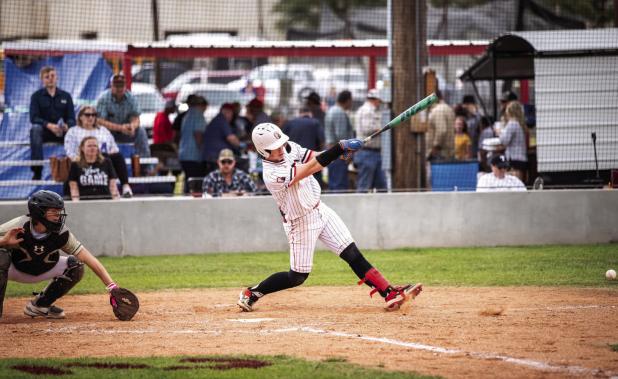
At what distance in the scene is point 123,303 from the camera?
9.01 m

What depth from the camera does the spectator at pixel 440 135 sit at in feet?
56.3

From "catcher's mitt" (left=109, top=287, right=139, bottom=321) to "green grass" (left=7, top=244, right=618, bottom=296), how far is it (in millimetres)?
2388

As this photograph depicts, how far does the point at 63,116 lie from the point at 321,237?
7714 mm

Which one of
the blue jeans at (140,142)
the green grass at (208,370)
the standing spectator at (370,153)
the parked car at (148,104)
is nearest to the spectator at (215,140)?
the blue jeans at (140,142)

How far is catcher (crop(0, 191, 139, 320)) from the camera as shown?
29.2 feet

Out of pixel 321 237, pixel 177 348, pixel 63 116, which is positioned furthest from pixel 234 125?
pixel 177 348

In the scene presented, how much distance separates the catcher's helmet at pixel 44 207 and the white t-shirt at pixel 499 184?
285 inches

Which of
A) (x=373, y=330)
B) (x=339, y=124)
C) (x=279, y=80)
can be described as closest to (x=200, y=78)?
(x=279, y=80)

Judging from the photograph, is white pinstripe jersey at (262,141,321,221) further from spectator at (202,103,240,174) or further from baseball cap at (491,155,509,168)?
spectator at (202,103,240,174)

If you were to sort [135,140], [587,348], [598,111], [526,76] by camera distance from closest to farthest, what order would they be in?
[587,348], [598,111], [135,140], [526,76]

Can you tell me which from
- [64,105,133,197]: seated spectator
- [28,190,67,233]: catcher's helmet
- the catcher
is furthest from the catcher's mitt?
[64,105,133,197]: seated spectator

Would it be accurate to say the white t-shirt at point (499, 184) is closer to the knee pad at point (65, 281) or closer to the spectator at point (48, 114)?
the spectator at point (48, 114)

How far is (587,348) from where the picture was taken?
7.26 meters

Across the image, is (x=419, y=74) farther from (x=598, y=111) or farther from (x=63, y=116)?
(x=63, y=116)
